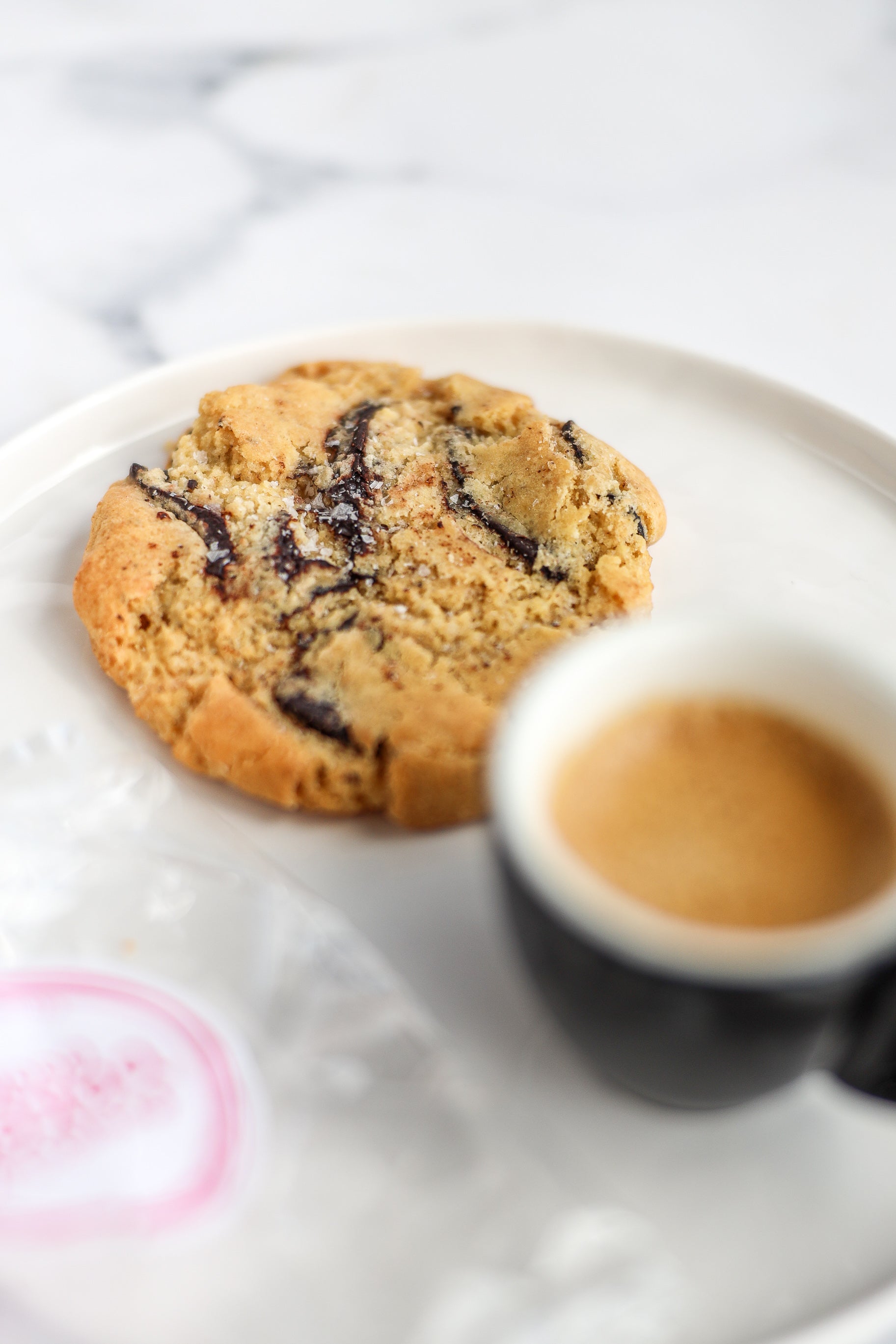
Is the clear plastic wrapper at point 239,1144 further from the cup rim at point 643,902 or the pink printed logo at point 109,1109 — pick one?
the cup rim at point 643,902

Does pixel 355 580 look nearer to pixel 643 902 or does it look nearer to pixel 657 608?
pixel 657 608

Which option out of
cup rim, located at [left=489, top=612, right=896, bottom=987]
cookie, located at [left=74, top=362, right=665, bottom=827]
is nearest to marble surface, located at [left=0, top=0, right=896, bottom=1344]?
cookie, located at [left=74, top=362, right=665, bottom=827]

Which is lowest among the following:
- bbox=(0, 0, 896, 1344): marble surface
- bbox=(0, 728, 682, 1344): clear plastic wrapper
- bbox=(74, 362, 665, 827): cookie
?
bbox=(0, 728, 682, 1344): clear plastic wrapper

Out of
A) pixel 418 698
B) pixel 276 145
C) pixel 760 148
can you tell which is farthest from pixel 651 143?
pixel 418 698

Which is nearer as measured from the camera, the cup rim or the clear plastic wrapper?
the cup rim

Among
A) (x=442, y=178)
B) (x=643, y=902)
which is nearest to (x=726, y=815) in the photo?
(x=643, y=902)

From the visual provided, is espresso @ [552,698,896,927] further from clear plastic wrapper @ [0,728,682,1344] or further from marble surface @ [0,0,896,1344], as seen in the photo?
marble surface @ [0,0,896,1344]

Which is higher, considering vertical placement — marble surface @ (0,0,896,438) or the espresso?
marble surface @ (0,0,896,438)
